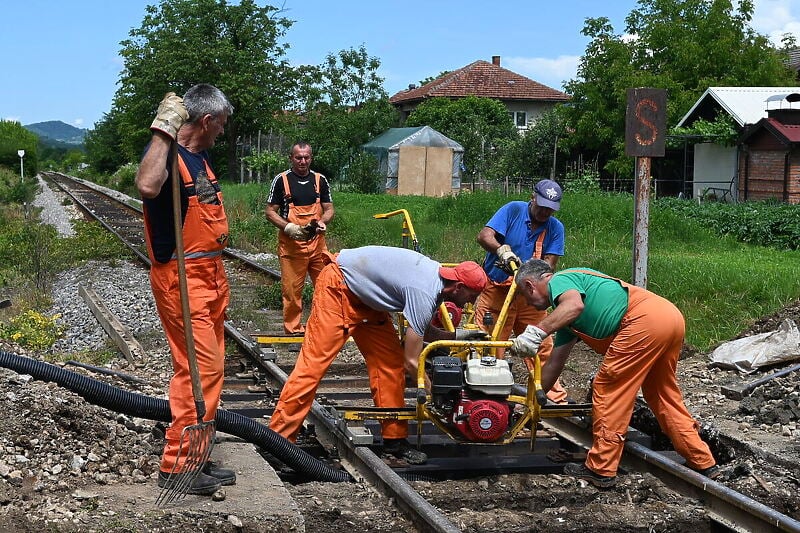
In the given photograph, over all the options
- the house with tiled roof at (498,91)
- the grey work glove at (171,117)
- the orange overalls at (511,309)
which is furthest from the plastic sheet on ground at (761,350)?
the house with tiled roof at (498,91)

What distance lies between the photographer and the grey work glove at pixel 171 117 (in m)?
5.36

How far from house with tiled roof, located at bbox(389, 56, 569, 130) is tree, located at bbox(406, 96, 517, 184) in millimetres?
4481

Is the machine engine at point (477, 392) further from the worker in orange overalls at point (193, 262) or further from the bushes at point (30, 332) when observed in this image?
the bushes at point (30, 332)

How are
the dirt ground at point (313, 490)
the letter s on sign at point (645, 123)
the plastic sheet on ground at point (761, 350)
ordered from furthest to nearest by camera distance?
the letter s on sign at point (645, 123), the plastic sheet on ground at point (761, 350), the dirt ground at point (313, 490)

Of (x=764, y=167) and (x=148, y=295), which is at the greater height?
(x=764, y=167)

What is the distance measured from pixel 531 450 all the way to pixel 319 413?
1.60m

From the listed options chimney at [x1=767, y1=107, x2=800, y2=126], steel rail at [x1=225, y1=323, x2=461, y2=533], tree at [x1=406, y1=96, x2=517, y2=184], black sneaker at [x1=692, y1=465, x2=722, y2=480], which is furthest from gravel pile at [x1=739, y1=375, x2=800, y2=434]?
tree at [x1=406, y1=96, x2=517, y2=184]

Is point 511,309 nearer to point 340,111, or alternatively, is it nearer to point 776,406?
point 776,406

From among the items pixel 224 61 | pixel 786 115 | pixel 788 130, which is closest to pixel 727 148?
pixel 786 115

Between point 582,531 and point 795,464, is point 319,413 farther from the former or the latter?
point 795,464

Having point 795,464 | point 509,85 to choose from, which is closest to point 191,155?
point 795,464

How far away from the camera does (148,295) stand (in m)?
15.1

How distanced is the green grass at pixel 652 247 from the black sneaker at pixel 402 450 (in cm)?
493

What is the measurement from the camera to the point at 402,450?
23.3 feet
